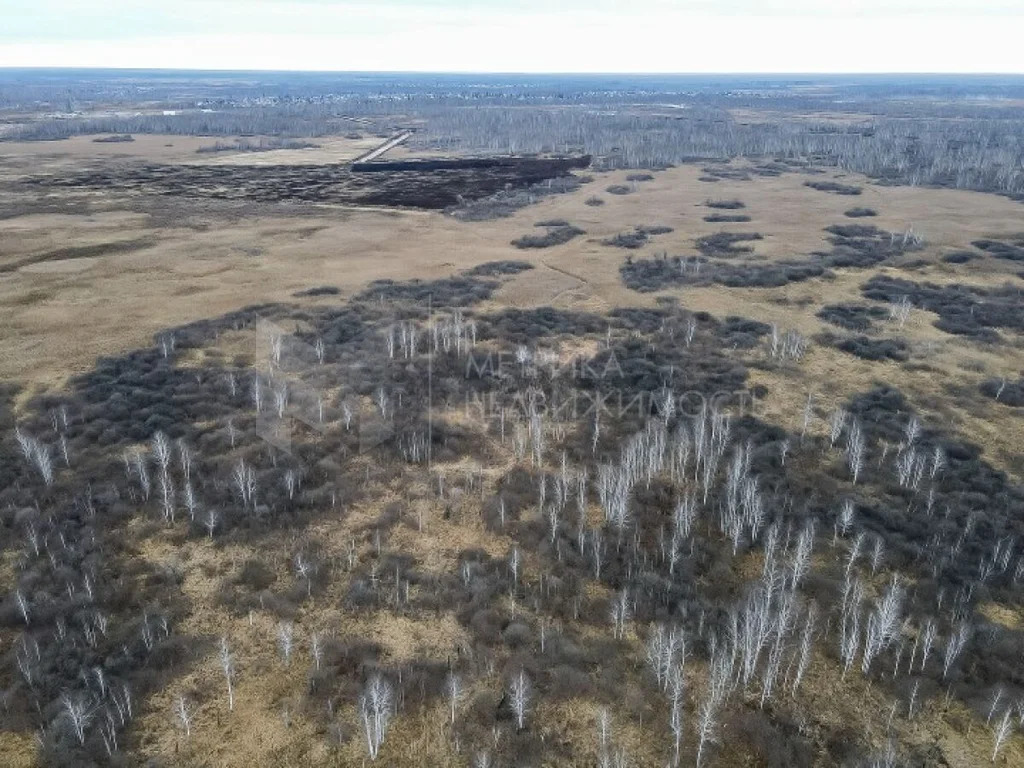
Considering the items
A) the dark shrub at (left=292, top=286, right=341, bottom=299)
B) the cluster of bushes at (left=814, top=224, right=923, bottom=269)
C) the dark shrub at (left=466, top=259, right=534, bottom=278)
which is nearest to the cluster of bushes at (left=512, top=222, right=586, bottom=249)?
the dark shrub at (left=466, top=259, right=534, bottom=278)

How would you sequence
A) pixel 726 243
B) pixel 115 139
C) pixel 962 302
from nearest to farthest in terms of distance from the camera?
pixel 962 302, pixel 726 243, pixel 115 139

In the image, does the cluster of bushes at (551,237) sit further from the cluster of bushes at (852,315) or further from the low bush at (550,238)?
the cluster of bushes at (852,315)

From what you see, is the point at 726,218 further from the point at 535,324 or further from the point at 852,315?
the point at 535,324

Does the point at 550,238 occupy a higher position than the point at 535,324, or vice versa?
the point at 550,238

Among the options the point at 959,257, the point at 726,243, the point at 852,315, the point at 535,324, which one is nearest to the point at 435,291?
the point at 535,324

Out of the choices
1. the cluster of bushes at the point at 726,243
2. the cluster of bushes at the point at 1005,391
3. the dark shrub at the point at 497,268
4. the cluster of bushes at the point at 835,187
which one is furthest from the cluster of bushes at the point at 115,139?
the cluster of bushes at the point at 1005,391

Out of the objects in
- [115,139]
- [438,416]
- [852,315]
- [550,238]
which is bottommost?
[438,416]

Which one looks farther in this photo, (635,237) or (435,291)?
(635,237)

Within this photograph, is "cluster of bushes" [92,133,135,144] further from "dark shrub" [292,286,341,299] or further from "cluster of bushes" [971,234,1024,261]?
"cluster of bushes" [971,234,1024,261]
